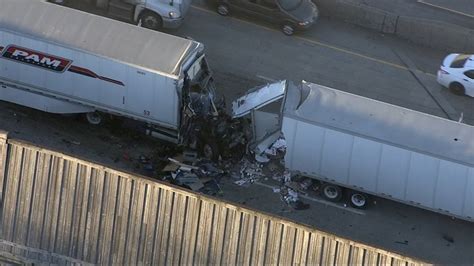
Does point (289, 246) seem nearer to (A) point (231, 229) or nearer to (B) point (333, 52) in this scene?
(A) point (231, 229)

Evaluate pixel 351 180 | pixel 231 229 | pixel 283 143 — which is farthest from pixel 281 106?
pixel 231 229

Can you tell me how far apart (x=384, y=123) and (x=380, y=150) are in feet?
2.69

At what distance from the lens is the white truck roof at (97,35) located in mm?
20953

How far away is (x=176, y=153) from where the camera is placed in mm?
21797

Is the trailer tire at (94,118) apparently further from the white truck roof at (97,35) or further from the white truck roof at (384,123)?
the white truck roof at (384,123)

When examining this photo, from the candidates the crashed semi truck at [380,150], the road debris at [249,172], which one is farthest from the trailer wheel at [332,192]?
the road debris at [249,172]

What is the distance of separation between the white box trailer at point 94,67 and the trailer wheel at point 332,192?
3969 millimetres

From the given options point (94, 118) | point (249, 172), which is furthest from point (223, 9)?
point (249, 172)

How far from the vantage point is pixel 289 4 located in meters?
26.8

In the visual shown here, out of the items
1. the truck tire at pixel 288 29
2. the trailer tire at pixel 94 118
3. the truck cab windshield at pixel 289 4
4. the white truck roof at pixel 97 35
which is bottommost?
the trailer tire at pixel 94 118

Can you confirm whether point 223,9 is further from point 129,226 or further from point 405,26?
point 129,226

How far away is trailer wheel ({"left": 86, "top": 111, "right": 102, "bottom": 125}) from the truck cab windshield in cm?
775

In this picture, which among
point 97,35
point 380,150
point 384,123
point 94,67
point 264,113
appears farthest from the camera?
point 264,113

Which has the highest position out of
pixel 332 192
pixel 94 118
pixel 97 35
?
pixel 97 35
